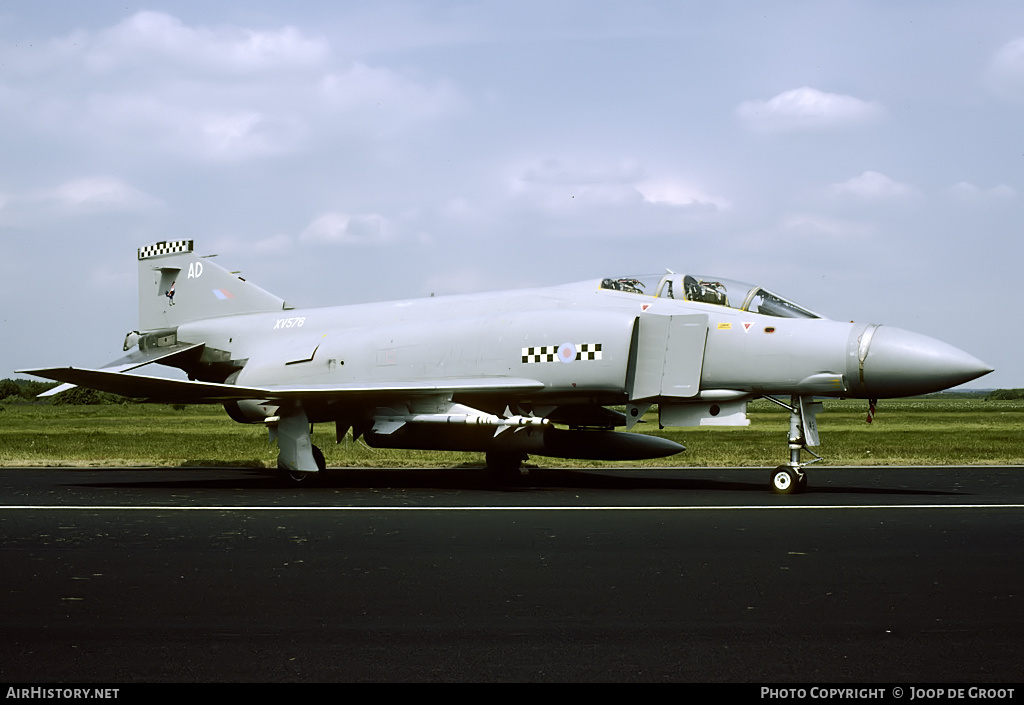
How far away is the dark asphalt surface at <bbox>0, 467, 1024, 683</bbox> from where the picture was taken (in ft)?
14.7

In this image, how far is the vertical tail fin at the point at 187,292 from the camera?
19.3 metres

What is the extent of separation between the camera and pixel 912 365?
12.0 meters

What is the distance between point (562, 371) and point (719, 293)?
2.42 meters

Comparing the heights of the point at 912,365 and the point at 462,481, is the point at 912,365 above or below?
above

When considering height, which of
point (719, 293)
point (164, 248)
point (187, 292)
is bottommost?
point (719, 293)

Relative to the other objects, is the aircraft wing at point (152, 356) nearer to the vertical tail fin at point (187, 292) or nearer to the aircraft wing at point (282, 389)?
the vertical tail fin at point (187, 292)

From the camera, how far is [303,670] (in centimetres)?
438

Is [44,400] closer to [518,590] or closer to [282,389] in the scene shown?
[282,389]

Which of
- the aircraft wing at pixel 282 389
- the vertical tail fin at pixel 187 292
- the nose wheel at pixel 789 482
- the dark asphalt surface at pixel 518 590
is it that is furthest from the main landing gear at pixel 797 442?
the vertical tail fin at pixel 187 292

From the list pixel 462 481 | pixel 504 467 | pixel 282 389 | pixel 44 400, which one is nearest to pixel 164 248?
pixel 282 389

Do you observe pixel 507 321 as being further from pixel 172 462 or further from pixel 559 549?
pixel 172 462

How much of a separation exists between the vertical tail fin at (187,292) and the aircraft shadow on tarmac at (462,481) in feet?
9.99

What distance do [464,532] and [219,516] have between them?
10.0 ft

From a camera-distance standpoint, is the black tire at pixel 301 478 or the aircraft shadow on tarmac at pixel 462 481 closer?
the aircraft shadow on tarmac at pixel 462 481
